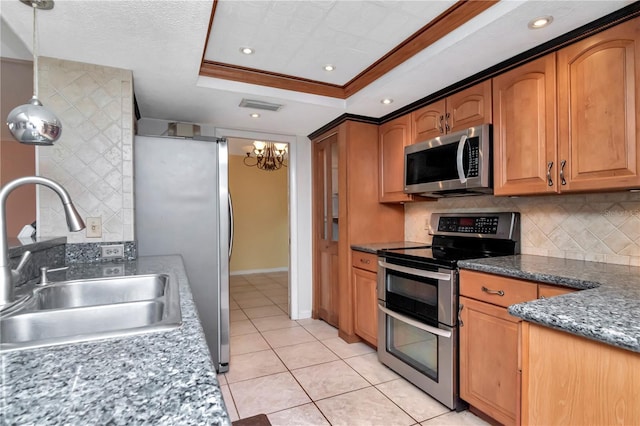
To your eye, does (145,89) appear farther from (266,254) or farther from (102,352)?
(266,254)

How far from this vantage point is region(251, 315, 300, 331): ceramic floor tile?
3.48m

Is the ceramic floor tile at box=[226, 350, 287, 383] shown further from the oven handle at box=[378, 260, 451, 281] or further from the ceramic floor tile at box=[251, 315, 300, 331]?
the oven handle at box=[378, 260, 451, 281]

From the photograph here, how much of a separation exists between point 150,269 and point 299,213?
7.27ft

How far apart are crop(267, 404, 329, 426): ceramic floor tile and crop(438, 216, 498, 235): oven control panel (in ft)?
5.48

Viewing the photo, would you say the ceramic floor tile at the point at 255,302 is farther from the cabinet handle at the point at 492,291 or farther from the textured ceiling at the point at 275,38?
the cabinet handle at the point at 492,291

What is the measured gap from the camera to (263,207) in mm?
6492

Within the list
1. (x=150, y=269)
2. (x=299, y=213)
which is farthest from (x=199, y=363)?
(x=299, y=213)

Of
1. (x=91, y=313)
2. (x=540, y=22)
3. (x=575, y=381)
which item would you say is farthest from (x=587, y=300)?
(x=91, y=313)

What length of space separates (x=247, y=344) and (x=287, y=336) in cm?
41

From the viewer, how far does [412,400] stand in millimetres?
2072

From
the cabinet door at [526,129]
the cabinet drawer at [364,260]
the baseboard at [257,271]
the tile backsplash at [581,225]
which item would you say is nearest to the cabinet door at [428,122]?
the cabinet door at [526,129]

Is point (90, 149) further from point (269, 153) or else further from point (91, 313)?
point (269, 153)

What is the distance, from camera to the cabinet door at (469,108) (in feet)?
6.91

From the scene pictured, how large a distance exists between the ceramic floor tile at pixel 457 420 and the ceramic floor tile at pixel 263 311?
2389mm
